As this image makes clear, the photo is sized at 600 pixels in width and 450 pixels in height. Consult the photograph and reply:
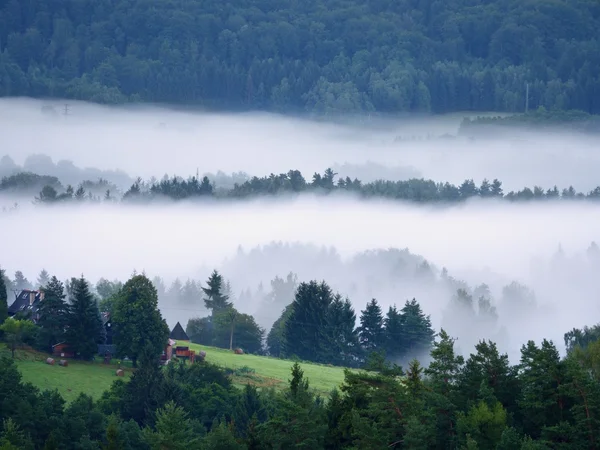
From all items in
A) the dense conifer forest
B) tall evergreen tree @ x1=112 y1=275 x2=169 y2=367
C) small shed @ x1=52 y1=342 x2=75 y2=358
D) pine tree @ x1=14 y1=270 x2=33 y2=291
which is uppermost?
pine tree @ x1=14 y1=270 x2=33 y2=291

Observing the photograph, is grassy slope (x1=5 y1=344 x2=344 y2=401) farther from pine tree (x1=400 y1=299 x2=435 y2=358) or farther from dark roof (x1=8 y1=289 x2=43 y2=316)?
pine tree (x1=400 y1=299 x2=435 y2=358)

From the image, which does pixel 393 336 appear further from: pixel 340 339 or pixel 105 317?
pixel 105 317

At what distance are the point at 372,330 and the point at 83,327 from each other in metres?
31.0

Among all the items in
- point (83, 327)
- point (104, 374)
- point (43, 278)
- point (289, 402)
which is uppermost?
point (43, 278)

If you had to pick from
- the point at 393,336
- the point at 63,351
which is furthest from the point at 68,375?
the point at 393,336

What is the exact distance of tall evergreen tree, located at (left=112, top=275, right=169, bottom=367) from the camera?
313 ft

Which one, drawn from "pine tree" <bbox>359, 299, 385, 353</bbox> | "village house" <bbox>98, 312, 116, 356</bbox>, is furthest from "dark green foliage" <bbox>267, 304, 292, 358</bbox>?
"village house" <bbox>98, 312, 116, 356</bbox>

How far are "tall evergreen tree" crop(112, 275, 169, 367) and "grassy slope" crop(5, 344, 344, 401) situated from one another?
180cm

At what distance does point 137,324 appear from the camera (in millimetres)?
95812

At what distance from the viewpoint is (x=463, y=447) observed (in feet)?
188

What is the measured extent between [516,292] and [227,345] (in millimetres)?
61965

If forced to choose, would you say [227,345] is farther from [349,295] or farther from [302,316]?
[349,295]

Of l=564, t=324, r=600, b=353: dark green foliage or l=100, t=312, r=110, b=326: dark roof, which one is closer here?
l=100, t=312, r=110, b=326: dark roof

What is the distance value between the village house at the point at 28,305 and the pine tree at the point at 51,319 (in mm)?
1567
